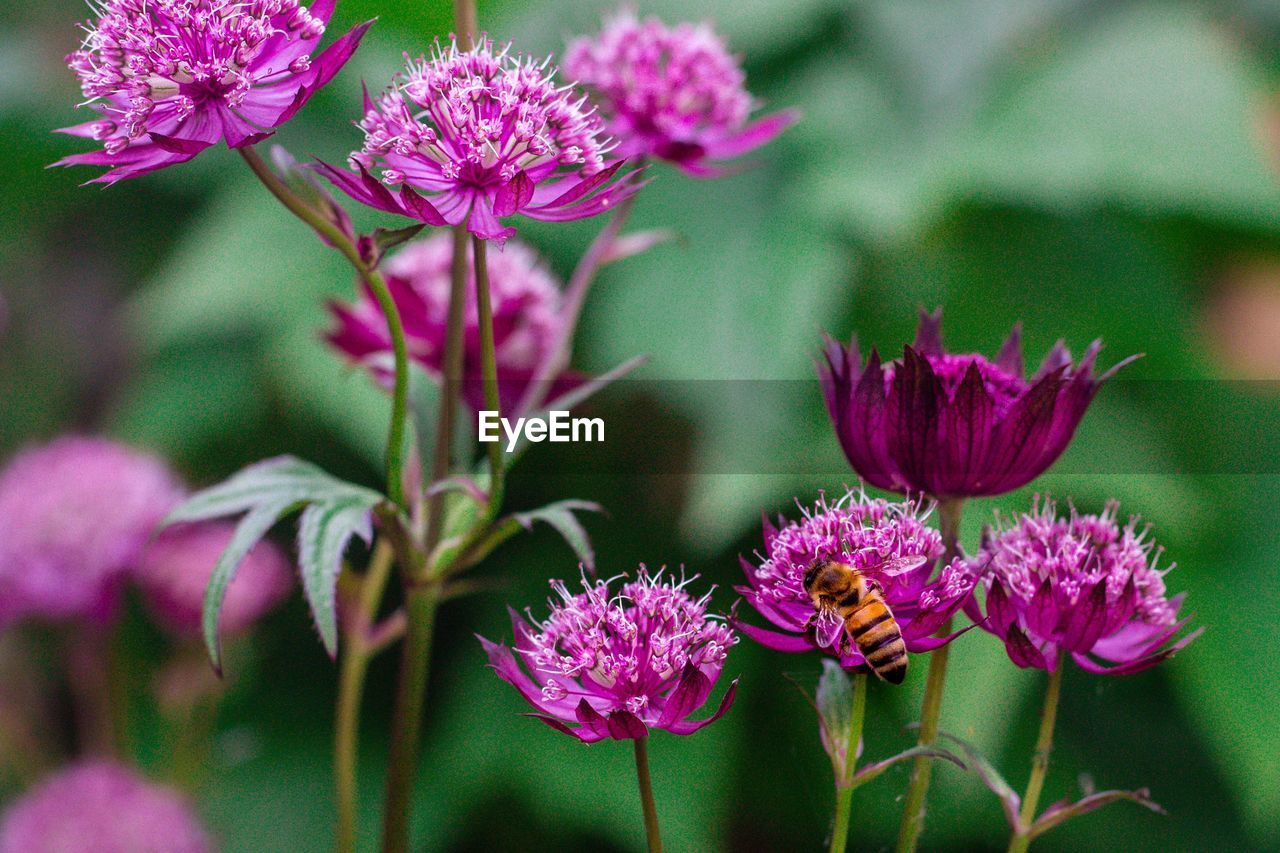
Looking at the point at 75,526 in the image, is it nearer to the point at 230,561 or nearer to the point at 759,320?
the point at 230,561

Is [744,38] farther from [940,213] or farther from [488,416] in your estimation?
[488,416]

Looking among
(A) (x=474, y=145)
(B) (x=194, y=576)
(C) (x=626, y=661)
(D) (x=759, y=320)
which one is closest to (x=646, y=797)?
(C) (x=626, y=661)

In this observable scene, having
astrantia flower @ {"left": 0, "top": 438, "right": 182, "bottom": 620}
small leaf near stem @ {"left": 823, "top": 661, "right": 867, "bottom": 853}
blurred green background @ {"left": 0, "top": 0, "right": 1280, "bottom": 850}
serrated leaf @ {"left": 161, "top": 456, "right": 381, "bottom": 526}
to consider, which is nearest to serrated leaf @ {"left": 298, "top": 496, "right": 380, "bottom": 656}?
serrated leaf @ {"left": 161, "top": 456, "right": 381, "bottom": 526}

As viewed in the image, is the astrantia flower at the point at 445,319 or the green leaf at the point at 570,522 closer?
the green leaf at the point at 570,522

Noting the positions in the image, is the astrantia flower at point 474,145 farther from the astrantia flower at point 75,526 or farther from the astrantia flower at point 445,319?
the astrantia flower at point 75,526

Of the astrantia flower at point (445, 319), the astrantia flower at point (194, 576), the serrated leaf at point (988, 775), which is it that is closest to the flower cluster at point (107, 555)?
the astrantia flower at point (194, 576)

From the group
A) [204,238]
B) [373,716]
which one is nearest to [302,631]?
[373,716]

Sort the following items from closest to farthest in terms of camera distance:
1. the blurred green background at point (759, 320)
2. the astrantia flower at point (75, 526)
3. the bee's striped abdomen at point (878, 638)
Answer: the bee's striped abdomen at point (878, 638)
the astrantia flower at point (75, 526)
the blurred green background at point (759, 320)
